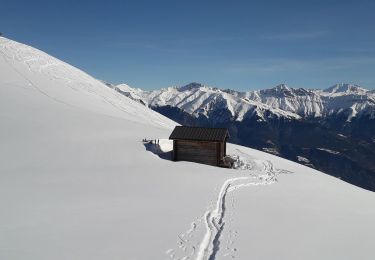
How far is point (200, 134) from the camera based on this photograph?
38062 millimetres

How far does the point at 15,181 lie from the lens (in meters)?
23.4

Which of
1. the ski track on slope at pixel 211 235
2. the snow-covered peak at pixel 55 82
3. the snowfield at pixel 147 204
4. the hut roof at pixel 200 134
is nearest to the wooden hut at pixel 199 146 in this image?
the hut roof at pixel 200 134

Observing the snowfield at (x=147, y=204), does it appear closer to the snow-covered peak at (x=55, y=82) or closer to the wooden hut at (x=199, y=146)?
the wooden hut at (x=199, y=146)

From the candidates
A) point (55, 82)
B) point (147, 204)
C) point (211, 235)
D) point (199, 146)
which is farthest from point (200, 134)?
point (55, 82)

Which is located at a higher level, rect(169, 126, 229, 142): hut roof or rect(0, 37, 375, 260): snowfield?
rect(169, 126, 229, 142): hut roof

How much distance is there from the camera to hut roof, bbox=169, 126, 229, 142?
123ft

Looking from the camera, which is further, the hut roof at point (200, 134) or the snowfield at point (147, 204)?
the hut roof at point (200, 134)

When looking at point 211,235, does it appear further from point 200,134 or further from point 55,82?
point 55,82

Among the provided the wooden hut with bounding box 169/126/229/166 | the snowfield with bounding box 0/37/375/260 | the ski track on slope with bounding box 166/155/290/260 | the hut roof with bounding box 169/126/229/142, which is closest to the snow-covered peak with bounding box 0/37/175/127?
the snowfield with bounding box 0/37/375/260

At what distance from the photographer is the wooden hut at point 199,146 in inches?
1478

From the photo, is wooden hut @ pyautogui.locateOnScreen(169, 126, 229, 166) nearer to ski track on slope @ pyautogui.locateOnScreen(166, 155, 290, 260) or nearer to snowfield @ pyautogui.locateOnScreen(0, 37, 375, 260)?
snowfield @ pyautogui.locateOnScreen(0, 37, 375, 260)

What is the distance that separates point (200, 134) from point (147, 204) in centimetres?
1895

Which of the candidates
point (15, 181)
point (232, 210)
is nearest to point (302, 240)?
point (232, 210)

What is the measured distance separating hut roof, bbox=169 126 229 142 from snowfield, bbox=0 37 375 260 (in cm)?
267
